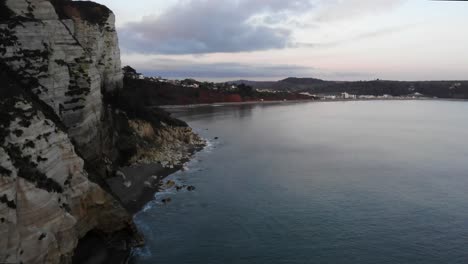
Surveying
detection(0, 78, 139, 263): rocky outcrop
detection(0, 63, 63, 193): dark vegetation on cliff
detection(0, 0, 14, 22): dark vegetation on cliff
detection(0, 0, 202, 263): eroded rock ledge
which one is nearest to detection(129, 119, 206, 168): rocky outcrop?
detection(0, 0, 202, 263): eroded rock ledge

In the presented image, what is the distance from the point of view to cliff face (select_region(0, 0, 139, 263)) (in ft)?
37.0

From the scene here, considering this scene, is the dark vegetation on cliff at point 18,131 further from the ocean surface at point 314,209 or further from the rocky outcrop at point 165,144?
the rocky outcrop at point 165,144

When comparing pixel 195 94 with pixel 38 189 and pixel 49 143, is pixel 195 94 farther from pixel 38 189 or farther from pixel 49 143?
pixel 38 189

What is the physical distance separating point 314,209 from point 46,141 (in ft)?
45.6

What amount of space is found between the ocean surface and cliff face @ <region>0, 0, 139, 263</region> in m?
3.30

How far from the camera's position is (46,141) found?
43.0 feet

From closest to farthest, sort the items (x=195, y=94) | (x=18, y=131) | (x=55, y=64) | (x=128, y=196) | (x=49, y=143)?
(x=18, y=131), (x=49, y=143), (x=55, y=64), (x=128, y=196), (x=195, y=94)

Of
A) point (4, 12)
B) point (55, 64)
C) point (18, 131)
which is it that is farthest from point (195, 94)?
point (18, 131)

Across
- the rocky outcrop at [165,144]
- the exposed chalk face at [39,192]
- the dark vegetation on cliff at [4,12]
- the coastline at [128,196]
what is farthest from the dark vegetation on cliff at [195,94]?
the exposed chalk face at [39,192]

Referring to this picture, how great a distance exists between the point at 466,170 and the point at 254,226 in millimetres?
21230

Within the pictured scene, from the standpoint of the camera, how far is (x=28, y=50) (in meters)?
16.5

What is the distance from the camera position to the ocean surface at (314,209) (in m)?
16.9

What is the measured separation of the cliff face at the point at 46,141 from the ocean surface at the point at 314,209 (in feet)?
10.8

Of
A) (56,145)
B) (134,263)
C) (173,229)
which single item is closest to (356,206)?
(173,229)
